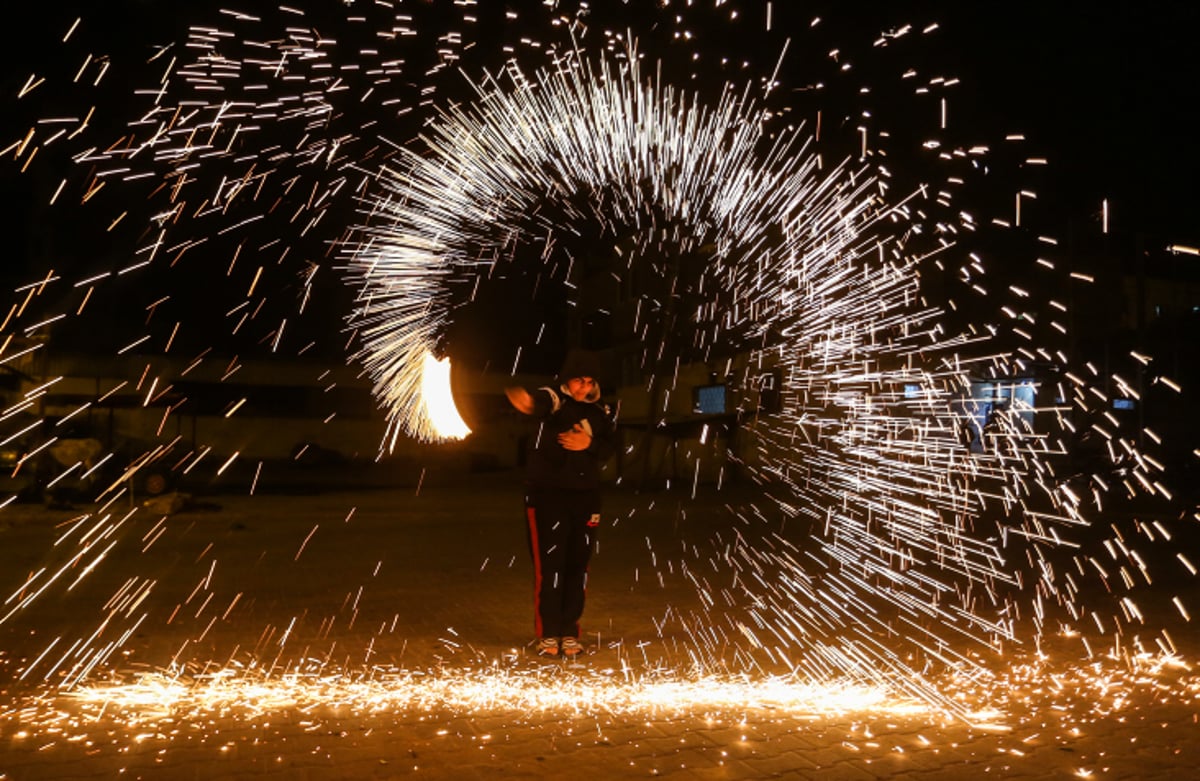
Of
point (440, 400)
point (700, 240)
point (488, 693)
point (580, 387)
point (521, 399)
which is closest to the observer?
point (488, 693)

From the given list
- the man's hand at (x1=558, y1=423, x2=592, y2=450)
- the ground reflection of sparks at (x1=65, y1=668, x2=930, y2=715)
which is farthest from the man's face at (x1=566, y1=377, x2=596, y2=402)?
the ground reflection of sparks at (x1=65, y1=668, x2=930, y2=715)

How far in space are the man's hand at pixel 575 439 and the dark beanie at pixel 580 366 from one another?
0.32m

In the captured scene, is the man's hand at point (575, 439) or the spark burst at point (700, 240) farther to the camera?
the spark burst at point (700, 240)

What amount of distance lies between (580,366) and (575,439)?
459mm

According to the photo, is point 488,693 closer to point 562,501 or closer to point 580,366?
point 562,501

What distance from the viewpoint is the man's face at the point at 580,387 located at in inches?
231

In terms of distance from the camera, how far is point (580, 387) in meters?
5.88

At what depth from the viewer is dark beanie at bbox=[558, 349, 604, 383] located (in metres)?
5.88

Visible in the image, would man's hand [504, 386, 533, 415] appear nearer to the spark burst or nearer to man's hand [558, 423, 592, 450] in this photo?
man's hand [558, 423, 592, 450]

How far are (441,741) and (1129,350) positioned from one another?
48.2 feet

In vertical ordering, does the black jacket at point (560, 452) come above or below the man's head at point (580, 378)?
below

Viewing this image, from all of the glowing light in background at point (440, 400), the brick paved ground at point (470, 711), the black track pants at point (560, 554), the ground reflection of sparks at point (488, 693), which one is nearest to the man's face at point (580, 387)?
the black track pants at point (560, 554)

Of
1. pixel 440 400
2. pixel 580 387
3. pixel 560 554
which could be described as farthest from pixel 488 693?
pixel 440 400

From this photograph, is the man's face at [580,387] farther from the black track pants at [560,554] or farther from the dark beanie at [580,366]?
the black track pants at [560,554]
